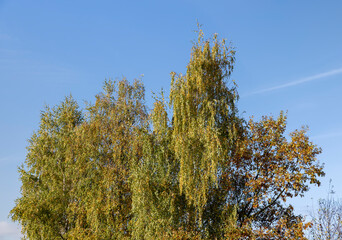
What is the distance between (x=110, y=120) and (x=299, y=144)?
1142 cm

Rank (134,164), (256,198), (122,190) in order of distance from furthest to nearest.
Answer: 1. (122,190)
2. (134,164)
3. (256,198)

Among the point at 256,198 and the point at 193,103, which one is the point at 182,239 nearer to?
the point at 256,198

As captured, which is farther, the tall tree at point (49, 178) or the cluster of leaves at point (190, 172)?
the tall tree at point (49, 178)

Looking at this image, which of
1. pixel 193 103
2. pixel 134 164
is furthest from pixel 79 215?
pixel 193 103

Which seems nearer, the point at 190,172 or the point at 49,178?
the point at 190,172

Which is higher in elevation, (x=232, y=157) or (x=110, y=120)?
(x=110, y=120)

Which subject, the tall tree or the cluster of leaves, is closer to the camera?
the cluster of leaves

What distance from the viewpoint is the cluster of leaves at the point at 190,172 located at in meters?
18.8

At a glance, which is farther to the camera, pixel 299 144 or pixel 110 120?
pixel 110 120

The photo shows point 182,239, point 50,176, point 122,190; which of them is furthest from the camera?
point 50,176

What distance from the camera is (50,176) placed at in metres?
27.4

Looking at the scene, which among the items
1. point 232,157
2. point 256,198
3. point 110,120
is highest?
point 110,120

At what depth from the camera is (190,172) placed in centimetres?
1889

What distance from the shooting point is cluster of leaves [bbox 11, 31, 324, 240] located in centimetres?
1881
